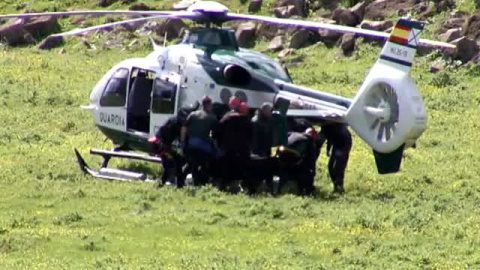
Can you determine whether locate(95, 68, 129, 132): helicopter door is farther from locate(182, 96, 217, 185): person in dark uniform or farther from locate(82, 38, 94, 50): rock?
locate(82, 38, 94, 50): rock

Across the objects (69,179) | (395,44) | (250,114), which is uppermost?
(395,44)

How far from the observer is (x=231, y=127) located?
2128 centimetres

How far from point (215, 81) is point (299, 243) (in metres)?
5.31

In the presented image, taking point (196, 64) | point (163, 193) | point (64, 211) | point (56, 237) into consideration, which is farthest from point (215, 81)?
point (56, 237)

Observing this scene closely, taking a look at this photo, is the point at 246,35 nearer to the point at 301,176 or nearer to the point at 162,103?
the point at 162,103

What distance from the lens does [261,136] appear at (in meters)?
21.4

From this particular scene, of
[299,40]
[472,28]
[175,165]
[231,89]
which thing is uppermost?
[231,89]

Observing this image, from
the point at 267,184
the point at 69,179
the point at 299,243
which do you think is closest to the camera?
the point at 299,243

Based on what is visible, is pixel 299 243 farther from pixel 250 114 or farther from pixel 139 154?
pixel 139 154

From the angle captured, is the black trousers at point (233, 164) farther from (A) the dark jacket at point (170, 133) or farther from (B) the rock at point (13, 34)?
(B) the rock at point (13, 34)

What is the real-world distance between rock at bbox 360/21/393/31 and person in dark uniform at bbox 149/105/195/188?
16484mm

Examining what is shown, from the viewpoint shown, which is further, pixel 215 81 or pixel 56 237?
pixel 215 81

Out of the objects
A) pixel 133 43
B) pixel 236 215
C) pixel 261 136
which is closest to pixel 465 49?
pixel 133 43

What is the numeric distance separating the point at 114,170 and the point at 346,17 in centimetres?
1820
